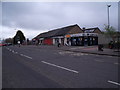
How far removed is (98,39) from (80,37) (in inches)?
228

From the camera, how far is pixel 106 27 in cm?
1695

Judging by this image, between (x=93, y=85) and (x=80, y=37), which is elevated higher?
(x=80, y=37)

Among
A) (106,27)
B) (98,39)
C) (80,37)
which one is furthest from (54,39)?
(106,27)

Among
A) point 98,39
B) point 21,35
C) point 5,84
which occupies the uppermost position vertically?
point 21,35

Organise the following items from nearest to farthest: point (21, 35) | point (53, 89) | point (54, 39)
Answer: point (53, 89)
point (54, 39)
point (21, 35)

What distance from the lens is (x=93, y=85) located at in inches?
167

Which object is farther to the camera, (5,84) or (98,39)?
(98,39)

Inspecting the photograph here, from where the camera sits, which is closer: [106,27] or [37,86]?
[37,86]

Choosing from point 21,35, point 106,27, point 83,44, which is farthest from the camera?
point 21,35

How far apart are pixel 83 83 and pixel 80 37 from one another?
3033cm

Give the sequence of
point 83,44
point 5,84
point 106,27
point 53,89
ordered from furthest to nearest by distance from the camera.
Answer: point 83,44 < point 106,27 < point 5,84 < point 53,89

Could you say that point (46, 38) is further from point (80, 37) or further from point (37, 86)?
point (37, 86)

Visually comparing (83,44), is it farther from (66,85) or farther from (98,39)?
(66,85)

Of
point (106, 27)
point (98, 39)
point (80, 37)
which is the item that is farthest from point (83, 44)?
point (106, 27)
